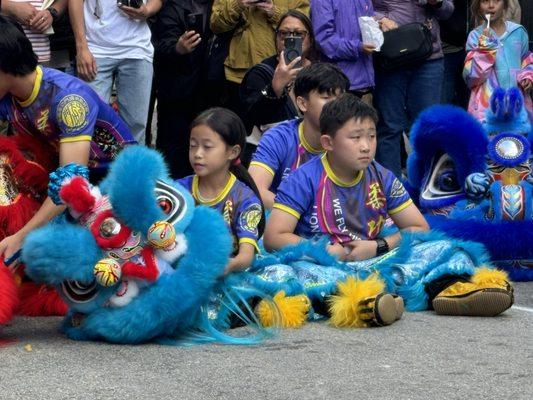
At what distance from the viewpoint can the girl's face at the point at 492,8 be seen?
767 cm

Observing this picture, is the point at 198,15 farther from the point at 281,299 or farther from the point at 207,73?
the point at 281,299

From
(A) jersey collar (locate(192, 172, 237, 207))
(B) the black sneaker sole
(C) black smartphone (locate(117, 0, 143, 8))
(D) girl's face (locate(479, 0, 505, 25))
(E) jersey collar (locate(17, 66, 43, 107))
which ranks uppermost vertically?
(C) black smartphone (locate(117, 0, 143, 8))

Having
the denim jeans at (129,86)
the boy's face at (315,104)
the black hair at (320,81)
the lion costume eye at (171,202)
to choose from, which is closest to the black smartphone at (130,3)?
the denim jeans at (129,86)

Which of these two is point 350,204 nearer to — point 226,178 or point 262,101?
point 226,178

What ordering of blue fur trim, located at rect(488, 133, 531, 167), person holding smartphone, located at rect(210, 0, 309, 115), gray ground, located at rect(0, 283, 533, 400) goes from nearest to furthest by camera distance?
gray ground, located at rect(0, 283, 533, 400) < blue fur trim, located at rect(488, 133, 531, 167) < person holding smartphone, located at rect(210, 0, 309, 115)

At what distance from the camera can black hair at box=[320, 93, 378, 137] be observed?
5.07 metres

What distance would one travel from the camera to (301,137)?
569cm

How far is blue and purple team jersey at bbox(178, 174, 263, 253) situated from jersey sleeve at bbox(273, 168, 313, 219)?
9.4 inches

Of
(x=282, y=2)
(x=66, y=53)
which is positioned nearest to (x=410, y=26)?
(x=282, y=2)

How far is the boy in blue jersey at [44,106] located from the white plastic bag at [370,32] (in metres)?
2.60

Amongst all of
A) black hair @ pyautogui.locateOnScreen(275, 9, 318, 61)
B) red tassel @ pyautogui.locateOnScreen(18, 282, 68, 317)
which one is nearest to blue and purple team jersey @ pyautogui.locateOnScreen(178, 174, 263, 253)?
red tassel @ pyautogui.locateOnScreen(18, 282, 68, 317)

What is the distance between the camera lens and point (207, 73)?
24.1 feet

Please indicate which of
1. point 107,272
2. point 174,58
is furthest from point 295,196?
point 174,58

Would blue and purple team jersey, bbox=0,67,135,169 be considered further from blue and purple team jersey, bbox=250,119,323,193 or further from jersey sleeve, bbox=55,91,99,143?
blue and purple team jersey, bbox=250,119,323,193
